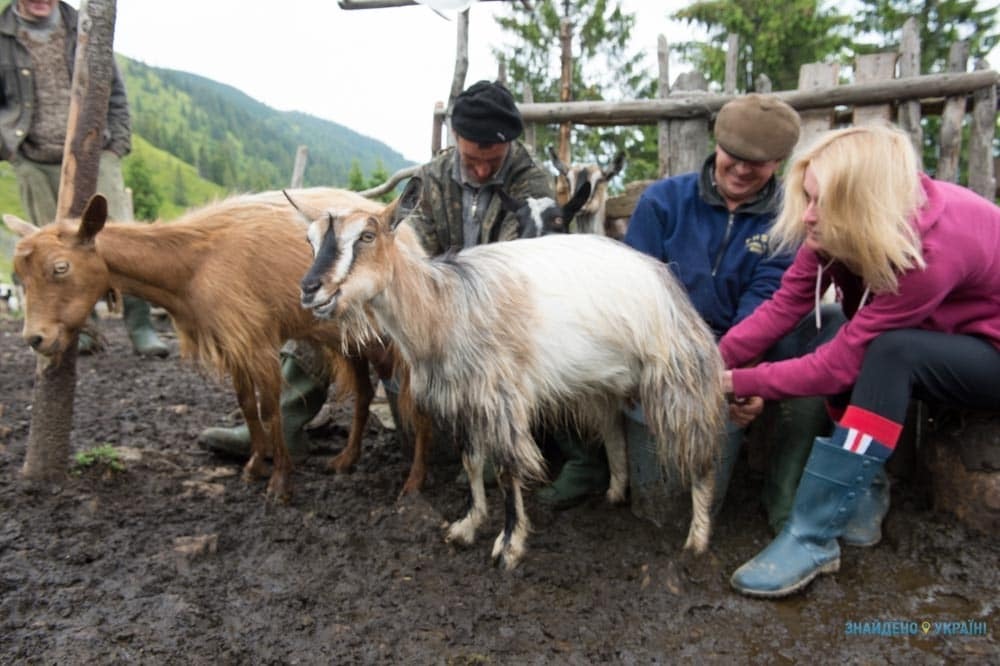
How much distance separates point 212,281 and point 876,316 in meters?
3.10

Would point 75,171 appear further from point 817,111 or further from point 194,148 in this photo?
point 194,148

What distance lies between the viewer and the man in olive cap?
330 cm

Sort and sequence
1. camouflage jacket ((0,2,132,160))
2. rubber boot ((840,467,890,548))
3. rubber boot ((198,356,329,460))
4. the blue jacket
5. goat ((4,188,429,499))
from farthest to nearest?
1. camouflage jacket ((0,2,132,160))
2. rubber boot ((198,356,329,460))
3. the blue jacket
4. goat ((4,188,429,499))
5. rubber boot ((840,467,890,548))

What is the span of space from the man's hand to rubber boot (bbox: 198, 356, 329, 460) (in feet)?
8.24

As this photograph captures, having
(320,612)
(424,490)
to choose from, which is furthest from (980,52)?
(320,612)

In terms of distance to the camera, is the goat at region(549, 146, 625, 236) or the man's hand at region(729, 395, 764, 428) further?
the goat at region(549, 146, 625, 236)

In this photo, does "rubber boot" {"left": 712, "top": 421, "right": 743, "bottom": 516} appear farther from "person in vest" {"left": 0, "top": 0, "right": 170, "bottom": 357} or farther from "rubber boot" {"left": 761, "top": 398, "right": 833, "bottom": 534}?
"person in vest" {"left": 0, "top": 0, "right": 170, "bottom": 357}

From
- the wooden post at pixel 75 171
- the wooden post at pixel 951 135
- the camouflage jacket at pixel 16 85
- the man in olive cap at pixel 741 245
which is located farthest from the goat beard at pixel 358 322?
the wooden post at pixel 951 135

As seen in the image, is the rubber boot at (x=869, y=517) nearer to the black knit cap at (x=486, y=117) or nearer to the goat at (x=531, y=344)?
the goat at (x=531, y=344)

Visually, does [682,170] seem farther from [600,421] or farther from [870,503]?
[870,503]

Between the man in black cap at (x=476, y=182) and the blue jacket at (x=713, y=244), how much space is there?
0.76 m

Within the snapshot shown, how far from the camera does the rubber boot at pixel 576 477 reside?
12.5 ft

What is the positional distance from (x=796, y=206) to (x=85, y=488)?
146 inches

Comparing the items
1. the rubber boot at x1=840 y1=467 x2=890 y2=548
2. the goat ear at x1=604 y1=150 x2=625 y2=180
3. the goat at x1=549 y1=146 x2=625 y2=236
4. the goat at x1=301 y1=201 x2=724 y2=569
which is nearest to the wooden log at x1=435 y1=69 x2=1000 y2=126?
the goat at x1=549 y1=146 x2=625 y2=236
